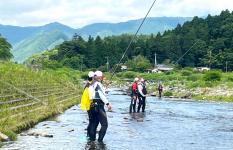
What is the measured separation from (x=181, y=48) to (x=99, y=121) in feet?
377

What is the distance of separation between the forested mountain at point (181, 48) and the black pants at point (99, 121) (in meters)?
99.3

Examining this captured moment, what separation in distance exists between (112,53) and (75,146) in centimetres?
12474

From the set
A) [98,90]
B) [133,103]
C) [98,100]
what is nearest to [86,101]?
[98,100]

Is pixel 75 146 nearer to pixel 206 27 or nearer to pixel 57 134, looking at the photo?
pixel 57 134

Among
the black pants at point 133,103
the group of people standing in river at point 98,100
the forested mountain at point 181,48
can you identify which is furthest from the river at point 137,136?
→ the forested mountain at point 181,48

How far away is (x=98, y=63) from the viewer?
132500mm

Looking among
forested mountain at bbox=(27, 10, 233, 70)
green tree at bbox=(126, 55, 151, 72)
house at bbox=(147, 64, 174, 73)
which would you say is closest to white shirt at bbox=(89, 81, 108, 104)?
forested mountain at bbox=(27, 10, 233, 70)

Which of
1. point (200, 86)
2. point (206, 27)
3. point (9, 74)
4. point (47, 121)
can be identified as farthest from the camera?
point (206, 27)

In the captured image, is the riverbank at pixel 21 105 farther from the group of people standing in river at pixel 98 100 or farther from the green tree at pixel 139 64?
the green tree at pixel 139 64

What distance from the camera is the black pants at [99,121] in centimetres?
1318

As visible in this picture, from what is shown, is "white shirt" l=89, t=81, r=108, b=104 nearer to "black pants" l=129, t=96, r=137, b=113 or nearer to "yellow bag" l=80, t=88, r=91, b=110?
"yellow bag" l=80, t=88, r=91, b=110

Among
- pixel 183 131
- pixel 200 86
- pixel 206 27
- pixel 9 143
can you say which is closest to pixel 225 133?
pixel 183 131

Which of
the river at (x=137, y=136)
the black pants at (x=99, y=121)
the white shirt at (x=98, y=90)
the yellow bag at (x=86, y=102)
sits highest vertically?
the white shirt at (x=98, y=90)

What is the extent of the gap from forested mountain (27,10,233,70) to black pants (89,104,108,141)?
9932cm
